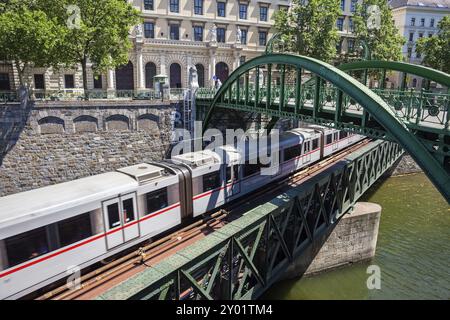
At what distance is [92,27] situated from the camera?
936 inches

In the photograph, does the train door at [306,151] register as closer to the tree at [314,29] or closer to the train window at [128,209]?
the train window at [128,209]

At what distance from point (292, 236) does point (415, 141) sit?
518cm

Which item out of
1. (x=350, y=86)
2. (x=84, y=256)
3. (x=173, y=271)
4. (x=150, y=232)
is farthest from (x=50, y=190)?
(x=350, y=86)

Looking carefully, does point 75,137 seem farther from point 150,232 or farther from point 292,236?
point 292,236

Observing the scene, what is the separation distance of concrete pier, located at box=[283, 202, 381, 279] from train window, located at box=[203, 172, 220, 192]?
5195 millimetres

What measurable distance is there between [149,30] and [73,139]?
2165 centimetres

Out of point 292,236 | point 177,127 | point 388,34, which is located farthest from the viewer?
point 388,34

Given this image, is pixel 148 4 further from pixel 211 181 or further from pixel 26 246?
pixel 26 246

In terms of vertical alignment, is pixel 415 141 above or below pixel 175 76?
below

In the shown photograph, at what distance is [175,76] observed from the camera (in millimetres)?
41312

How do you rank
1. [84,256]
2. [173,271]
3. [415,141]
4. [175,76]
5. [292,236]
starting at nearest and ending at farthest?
[173,271] < [415,141] < [84,256] < [292,236] < [175,76]

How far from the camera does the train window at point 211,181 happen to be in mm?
14106

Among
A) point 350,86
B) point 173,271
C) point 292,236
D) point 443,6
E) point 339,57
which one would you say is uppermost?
point 443,6

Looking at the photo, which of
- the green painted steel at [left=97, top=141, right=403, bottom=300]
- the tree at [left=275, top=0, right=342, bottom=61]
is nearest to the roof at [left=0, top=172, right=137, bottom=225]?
the green painted steel at [left=97, top=141, right=403, bottom=300]
